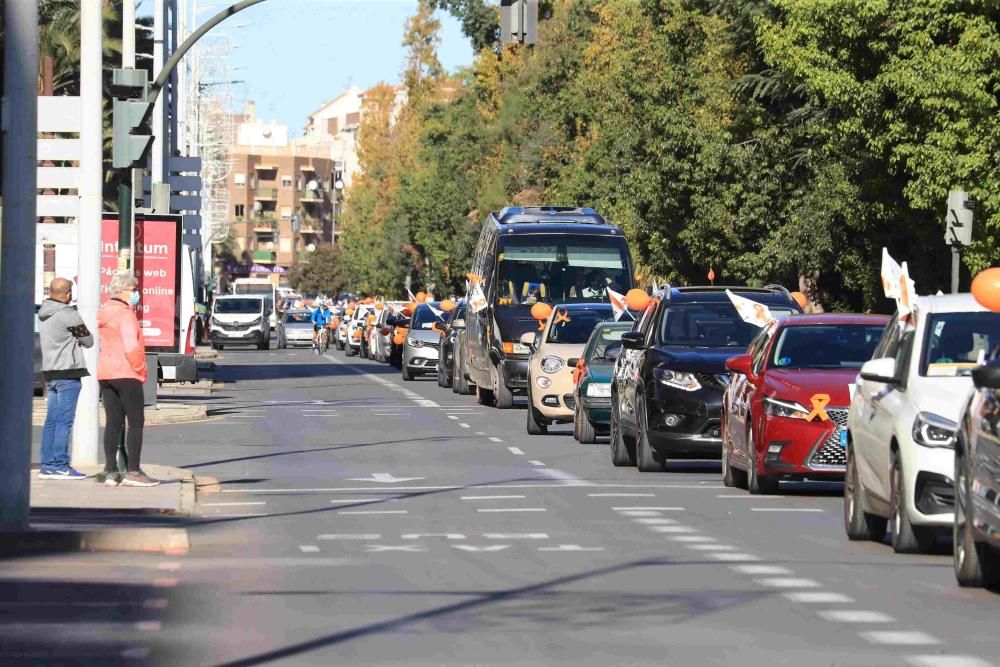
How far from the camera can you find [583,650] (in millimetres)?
9828

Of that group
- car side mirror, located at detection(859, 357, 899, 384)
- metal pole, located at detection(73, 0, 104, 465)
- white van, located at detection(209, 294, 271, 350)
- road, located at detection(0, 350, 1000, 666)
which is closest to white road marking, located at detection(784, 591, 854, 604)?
road, located at detection(0, 350, 1000, 666)

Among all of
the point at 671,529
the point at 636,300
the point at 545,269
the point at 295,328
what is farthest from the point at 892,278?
the point at 295,328

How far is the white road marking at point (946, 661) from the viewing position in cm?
938

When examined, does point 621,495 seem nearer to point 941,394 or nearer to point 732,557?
point 732,557

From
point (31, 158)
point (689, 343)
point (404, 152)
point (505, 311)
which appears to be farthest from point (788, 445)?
point (404, 152)

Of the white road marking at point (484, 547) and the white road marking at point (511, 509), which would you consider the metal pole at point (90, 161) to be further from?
the white road marking at point (484, 547)

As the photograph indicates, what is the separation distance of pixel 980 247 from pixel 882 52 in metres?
3.82

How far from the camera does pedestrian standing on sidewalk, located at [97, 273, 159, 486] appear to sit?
1912 centimetres

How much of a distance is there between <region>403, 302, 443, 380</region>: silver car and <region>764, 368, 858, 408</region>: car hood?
34075 mm

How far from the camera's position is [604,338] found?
2781 centimetres

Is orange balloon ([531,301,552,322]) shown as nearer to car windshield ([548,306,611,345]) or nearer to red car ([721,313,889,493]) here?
car windshield ([548,306,611,345])

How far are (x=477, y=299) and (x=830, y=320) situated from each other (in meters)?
21.6

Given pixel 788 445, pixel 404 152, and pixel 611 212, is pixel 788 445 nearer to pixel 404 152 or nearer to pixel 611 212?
pixel 611 212

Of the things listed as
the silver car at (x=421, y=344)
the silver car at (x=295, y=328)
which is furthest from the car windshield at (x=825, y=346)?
the silver car at (x=295, y=328)
